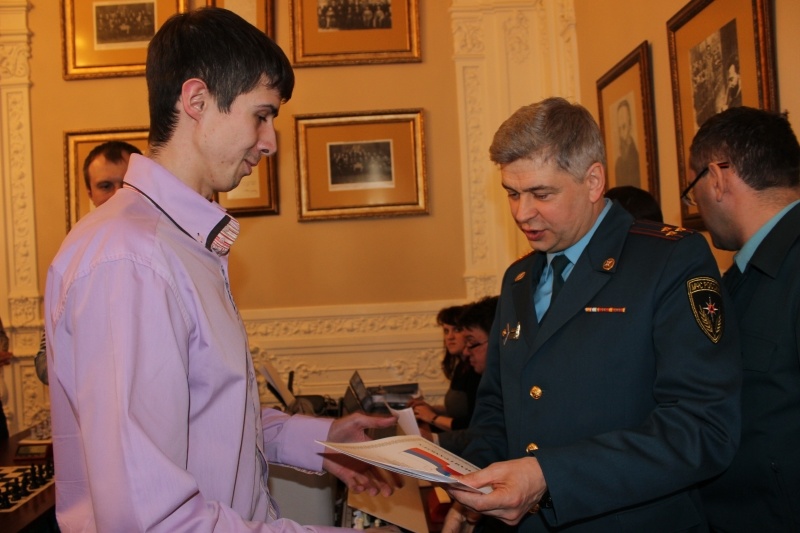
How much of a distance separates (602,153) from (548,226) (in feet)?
0.71

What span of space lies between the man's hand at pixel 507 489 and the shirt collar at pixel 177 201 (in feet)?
2.21

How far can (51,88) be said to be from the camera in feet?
18.6

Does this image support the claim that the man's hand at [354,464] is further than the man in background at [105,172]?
No

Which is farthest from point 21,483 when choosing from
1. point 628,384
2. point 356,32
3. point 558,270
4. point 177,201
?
point 356,32

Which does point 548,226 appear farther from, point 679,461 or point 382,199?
point 382,199

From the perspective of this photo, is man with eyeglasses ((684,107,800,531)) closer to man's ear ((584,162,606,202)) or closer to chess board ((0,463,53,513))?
man's ear ((584,162,606,202))

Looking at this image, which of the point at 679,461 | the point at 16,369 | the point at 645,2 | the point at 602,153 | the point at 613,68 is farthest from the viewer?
the point at 16,369

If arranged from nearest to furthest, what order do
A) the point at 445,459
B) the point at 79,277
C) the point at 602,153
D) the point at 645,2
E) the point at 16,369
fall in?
the point at 79,277 < the point at 445,459 < the point at 602,153 < the point at 645,2 < the point at 16,369

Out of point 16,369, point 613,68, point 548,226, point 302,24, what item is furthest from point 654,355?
point 16,369

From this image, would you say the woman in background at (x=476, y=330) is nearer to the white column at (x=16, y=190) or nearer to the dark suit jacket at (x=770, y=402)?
the dark suit jacket at (x=770, y=402)

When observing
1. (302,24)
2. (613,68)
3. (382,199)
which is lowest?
(382,199)

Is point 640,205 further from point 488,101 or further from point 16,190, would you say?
point 16,190

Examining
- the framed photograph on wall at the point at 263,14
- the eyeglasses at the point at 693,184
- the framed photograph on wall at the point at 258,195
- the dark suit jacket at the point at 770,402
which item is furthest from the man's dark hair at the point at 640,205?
the framed photograph on wall at the point at 263,14

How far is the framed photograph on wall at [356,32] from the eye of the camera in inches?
221
